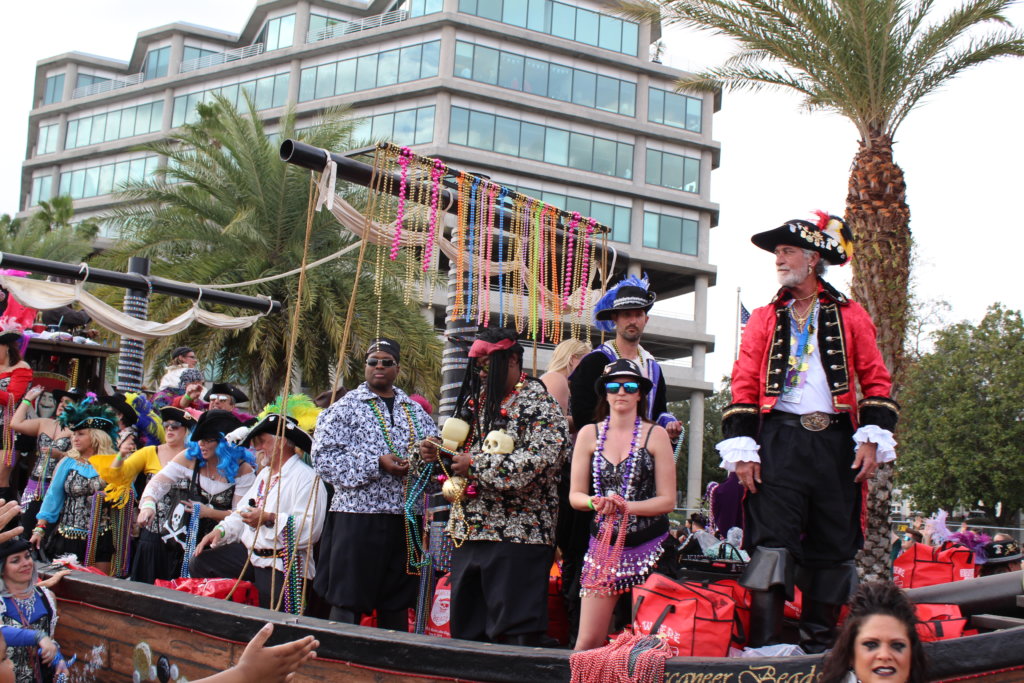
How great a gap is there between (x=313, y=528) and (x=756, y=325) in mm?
3121

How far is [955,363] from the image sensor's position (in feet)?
113

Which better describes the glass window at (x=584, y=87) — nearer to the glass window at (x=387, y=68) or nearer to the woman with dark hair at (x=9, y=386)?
the glass window at (x=387, y=68)

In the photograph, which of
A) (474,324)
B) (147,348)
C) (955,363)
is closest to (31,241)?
(147,348)

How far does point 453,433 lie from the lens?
17.5 feet

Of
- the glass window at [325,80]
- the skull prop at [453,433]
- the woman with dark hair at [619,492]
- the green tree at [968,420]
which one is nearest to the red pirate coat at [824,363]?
the woman with dark hair at [619,492]

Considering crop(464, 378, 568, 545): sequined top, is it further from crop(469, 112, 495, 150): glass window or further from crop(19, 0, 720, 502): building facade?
crop(469, 112, 495, 150): glass window

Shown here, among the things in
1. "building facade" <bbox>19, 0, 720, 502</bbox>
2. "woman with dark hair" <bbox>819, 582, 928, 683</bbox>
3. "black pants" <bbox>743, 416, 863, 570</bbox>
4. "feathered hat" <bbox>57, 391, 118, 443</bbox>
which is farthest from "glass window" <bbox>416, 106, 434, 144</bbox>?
"woman with dark hair" <bbox>819, 582, 928, 683</bbox>

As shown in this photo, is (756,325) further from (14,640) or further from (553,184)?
(553,184)

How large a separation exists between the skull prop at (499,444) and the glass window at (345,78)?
4045cm

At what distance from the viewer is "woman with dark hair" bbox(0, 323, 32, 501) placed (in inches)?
372

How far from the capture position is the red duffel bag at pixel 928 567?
21.1 feet

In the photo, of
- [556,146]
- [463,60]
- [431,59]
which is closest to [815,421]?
[556,146]

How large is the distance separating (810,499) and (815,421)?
365mm

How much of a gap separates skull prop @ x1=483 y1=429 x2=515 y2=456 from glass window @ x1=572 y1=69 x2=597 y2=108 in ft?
130
